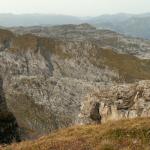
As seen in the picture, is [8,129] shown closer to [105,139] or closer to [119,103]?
[119,103]

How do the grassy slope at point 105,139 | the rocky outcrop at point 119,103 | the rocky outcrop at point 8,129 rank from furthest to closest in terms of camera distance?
the rocky outcrop at point 119,103
the rocky outcrop at point 8,129
the grassy slope at point 105,139

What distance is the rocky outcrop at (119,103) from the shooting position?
5806 cm

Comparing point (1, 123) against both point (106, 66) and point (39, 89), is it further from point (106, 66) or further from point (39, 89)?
point (106, 66)

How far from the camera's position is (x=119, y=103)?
2434 inches

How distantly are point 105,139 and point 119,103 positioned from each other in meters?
38.7

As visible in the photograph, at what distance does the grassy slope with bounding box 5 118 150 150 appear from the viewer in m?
22.0

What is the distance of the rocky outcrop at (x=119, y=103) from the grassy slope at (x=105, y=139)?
2914cm

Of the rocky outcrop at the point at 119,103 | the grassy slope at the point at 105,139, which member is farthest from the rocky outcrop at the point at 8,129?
the grassy slope at the point at 105,139

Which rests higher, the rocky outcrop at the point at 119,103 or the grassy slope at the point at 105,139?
the grassy slope at the point at 105,139

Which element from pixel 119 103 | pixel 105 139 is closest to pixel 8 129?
pixel 119 103

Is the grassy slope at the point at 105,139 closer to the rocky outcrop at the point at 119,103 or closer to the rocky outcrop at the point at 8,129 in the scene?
the rocky outcrop at the point at 8,129

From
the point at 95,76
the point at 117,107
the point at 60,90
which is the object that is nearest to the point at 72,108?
the point at 60,90

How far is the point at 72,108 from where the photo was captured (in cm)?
15175

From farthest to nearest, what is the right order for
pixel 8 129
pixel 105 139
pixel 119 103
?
1. pixel 119 103
2. pixel 8 129
3. pixel 105 139
